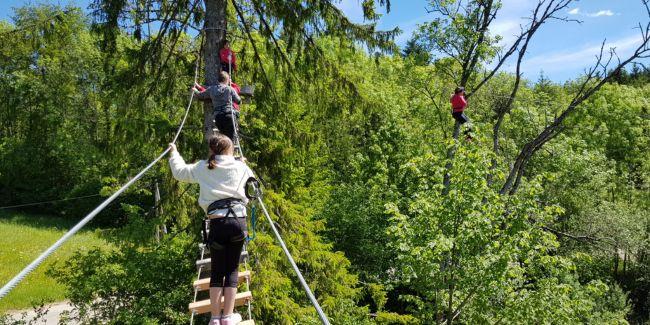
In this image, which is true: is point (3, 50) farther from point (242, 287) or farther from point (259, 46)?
point (242, 287)

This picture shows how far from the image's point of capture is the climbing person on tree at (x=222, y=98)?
6.07 metres

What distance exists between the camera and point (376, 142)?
2400cm

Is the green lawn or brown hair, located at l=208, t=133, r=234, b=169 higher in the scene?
brown hair, located at l=208, t=133, r=234, b=169

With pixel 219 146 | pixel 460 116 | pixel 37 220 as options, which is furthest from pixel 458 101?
pixel 37 220

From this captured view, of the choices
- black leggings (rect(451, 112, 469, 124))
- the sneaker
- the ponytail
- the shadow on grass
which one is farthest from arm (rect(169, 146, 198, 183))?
the shadow on grass

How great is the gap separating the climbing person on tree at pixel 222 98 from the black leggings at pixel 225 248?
2.60 meters

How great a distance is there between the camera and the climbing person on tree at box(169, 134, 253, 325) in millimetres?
3723

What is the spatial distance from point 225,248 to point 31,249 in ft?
61.8

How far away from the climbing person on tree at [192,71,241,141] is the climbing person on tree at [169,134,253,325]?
7.67 feet

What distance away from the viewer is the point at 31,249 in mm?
18781

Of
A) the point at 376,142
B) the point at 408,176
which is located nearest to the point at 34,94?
the point at 376,142

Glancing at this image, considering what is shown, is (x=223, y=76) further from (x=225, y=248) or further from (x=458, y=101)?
(x=458, y=101)

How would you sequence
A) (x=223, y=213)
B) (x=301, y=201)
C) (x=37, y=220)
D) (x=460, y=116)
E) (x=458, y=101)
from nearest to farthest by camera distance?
(x=223, y=213)
(x=458, y=101)
(x=460, y=116)
(x=301, y=201)
(x=37, y=220)

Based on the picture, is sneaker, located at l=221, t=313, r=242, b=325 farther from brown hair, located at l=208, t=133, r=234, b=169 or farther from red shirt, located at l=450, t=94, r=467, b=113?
red shirt, located at l=450, t=94, r=467, b=113
